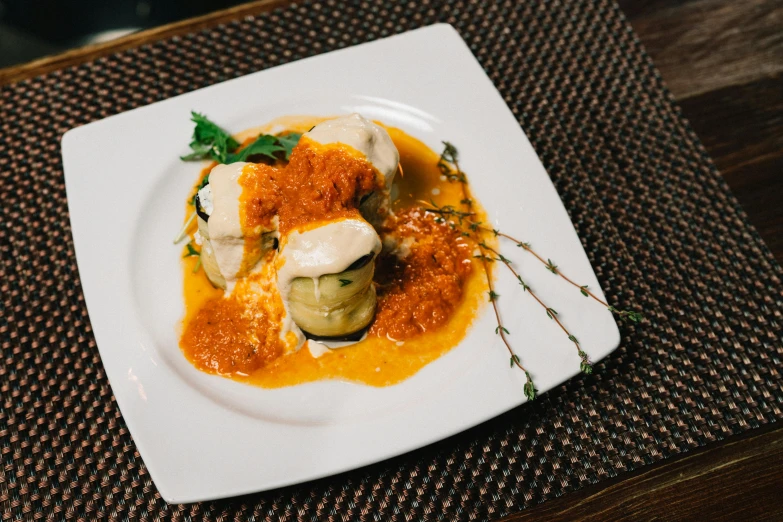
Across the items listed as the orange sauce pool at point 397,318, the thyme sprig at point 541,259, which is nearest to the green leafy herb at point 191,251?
the orange sauce pool at point 397,318

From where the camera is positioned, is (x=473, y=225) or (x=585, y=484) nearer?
(x=585, y=484)

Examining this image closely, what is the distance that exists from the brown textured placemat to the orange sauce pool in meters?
0.36

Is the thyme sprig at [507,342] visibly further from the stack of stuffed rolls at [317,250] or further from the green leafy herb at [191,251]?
the green leafy herb at [191,251]

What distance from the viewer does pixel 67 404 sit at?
2375mm

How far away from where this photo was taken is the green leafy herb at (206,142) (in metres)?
2.69

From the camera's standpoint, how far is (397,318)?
247 cm

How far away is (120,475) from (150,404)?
315mm

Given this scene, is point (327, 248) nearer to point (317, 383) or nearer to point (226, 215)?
point (226, 215)

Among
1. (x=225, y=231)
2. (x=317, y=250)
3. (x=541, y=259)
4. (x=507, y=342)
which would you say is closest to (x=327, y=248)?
(x=317, y=250)

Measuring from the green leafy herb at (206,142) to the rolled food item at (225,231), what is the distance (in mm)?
369

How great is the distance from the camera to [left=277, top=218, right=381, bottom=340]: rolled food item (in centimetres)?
213

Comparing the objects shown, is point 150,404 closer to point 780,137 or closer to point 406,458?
point 406,458

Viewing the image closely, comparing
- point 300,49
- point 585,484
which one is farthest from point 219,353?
point 300,49

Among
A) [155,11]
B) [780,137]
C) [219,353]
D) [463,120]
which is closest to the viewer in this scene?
[219,353]
